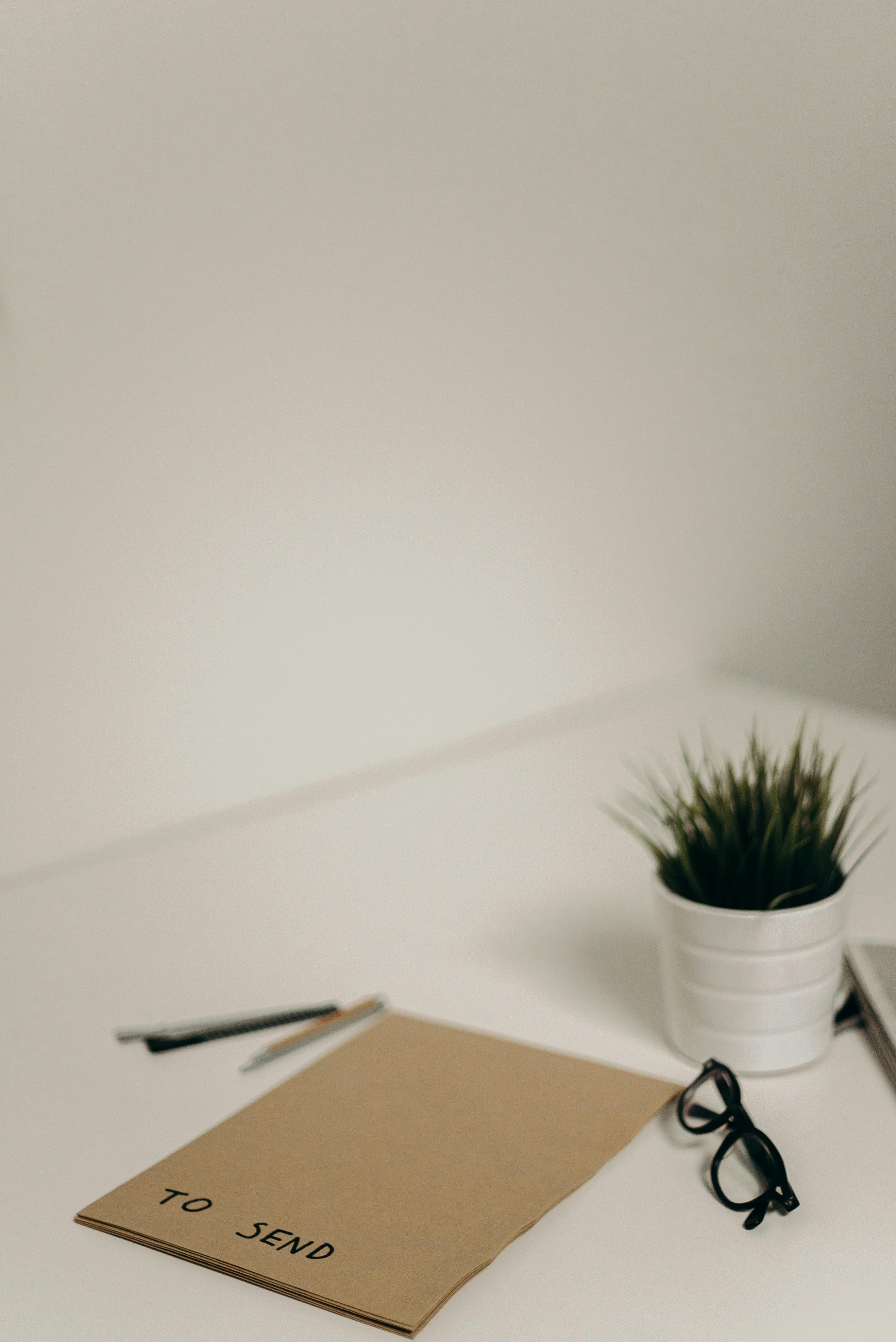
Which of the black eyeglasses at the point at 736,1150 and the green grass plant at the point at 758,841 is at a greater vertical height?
the green grass plant at the point at 758,841

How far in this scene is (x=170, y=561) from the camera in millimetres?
1166

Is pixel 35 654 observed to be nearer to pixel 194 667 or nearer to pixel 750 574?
pixel 194 667

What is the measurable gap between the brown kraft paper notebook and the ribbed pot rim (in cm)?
11

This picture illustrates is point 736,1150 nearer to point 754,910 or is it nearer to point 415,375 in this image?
point 754,910

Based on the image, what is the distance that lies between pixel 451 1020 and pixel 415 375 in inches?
31.1

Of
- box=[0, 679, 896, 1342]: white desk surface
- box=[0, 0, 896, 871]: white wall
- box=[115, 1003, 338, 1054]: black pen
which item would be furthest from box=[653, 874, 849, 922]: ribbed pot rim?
box=[0, 0, 896, 871]: white wall

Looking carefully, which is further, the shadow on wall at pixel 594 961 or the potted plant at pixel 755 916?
the shadow on wall at pixel 594 961

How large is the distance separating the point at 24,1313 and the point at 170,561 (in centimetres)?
76

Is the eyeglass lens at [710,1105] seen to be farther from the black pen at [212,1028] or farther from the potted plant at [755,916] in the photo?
the black pen at [212,1028]

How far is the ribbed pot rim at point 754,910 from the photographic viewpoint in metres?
0.68

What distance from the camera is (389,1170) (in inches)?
25.0

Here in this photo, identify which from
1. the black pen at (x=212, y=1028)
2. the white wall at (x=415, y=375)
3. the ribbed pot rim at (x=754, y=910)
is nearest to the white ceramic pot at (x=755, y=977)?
the ribbed pot rim at (x=754, y=910)

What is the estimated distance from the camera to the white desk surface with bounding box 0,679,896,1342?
53 centimetres

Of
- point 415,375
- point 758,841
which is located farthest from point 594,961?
point 415,375
